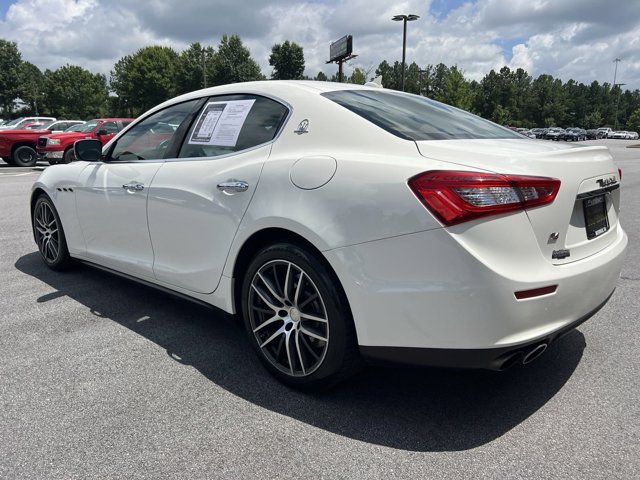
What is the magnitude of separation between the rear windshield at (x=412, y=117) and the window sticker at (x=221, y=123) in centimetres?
57

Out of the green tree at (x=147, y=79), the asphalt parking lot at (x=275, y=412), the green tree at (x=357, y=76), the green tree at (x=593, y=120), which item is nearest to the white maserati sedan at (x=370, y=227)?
the asphalt parking lot at (x=275, y=412)

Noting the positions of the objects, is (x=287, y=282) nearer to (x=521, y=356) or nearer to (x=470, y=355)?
(x=470, y=355)

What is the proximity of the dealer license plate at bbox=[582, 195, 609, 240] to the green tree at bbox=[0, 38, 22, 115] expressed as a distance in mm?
82517

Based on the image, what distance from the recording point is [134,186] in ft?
11.4

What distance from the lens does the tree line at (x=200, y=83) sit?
7062 cm

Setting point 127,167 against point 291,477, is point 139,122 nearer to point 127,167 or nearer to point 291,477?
point 127,167

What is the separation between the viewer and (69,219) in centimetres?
434

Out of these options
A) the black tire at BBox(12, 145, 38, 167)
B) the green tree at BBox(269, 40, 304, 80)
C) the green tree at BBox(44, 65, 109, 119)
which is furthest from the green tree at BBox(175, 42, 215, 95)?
the black tire at BBox(12, 145, 38, 167)

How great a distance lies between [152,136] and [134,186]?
50 centimetres

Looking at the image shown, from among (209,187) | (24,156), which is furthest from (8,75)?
(209,187)

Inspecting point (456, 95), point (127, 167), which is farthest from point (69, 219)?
point (456, 95)

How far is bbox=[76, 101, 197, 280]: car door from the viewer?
3453 mm

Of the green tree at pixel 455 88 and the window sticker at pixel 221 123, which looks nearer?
the window sticker at pixel 221 123

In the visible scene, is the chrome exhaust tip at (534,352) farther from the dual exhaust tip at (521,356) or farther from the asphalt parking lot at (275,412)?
the asphalt parking lot at (275,412)
